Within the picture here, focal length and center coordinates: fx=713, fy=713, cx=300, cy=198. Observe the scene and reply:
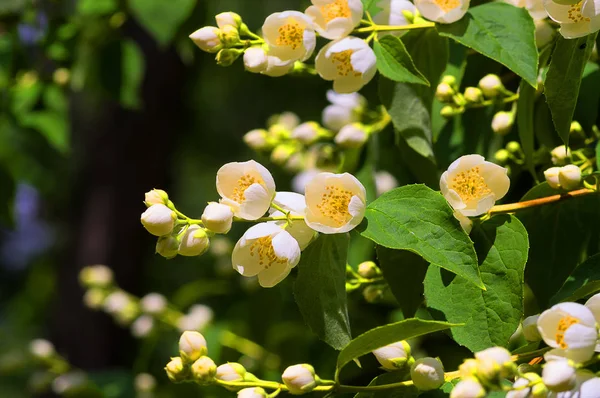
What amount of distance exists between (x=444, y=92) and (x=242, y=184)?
347 millimetres

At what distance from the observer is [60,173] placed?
177 inches

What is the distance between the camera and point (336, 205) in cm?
87

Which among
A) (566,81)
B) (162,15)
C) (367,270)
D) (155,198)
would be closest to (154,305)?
(162,15)

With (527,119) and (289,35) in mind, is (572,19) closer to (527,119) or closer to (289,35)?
(527,119)

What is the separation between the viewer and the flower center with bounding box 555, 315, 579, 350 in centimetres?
73

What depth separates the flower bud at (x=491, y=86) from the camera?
41.5 inches

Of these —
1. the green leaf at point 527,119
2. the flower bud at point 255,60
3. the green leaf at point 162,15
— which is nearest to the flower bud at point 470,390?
the green leaf at point 527,119

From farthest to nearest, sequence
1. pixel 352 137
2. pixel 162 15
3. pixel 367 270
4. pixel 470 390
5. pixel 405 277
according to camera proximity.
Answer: pixel 162 15 → pixel 352 137 → pixel 367 270 → pixel 405 277 → pixel 470 390

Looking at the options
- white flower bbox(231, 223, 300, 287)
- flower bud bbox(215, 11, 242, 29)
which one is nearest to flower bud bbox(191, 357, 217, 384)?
white flower bbox(231, 223, 300, 287)

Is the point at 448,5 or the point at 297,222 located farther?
the point at 448,5

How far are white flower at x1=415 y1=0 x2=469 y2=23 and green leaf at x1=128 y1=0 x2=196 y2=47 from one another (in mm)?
713

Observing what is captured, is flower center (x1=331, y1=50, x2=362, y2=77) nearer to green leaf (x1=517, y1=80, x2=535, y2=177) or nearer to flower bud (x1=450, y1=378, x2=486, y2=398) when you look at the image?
green leaf (x1=517, y1=80, x2=535, y2=177)

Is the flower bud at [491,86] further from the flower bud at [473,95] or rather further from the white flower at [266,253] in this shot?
the white flower at [266,253]

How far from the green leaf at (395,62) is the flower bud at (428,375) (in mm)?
373
